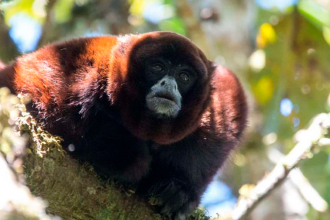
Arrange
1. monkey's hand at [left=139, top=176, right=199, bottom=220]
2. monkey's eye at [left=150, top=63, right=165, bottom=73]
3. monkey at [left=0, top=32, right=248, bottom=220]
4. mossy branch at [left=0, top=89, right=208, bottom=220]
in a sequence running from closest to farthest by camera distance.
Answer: mossy branch at [left=0, top=89, right=208, bottom=220]
monkey at [left=0, top=32, right=248, bottom=220]
monkey's hand at [left=139, top=176, right=199, bottom=220]
monkey's eye at [left=150, top=63, right=165, bottom=73]

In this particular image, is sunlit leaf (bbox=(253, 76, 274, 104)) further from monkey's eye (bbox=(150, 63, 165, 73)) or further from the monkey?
monkey's eye (bbox=(150, 63, 165, 73))

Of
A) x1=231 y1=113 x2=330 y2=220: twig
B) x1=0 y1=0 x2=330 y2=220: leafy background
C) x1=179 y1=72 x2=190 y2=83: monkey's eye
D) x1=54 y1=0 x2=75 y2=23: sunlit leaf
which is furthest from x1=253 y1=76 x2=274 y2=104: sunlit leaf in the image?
x1=179 y1=72 x2=190 y2=83: monkey's eye

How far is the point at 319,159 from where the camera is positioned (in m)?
6.15

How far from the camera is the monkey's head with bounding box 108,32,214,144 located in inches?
129

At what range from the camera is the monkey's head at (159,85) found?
3.27 metres

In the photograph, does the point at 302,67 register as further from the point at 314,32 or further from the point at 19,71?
the point at 19,71

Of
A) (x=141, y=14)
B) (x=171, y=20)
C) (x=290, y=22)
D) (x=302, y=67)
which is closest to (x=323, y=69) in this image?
(x=302, y=67)

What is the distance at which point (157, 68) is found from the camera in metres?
3.42

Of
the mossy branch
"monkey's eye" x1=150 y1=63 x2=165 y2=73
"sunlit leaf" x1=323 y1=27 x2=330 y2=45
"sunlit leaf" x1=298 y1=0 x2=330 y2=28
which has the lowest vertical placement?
the mossy branch

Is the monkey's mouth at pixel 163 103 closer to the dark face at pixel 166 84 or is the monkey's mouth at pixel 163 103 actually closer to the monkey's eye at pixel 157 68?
the dark face at pixel 166 84

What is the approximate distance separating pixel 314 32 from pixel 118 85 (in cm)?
415

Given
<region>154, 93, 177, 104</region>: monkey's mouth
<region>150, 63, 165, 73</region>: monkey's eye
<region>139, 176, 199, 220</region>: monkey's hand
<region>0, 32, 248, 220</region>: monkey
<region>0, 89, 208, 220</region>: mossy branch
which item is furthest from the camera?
<region>150, 63, 165, 73</region>: monkey's eye

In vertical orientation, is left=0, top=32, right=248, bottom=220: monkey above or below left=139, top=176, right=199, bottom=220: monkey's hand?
above

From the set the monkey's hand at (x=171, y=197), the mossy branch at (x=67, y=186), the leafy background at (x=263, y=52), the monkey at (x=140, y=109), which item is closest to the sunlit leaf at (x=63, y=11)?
the leafy background at (x=263, y=52)
